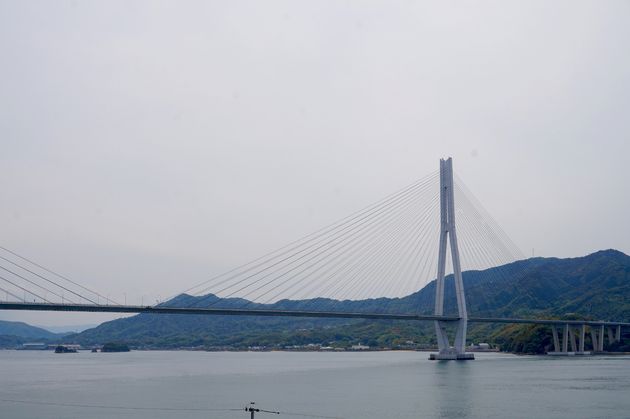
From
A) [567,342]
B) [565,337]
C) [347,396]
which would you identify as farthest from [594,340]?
[347,396]

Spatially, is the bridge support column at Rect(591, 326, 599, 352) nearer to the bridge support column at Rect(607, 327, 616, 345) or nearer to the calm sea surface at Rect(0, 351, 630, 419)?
the bridge support column at Rect(607, 327, 616, 345)

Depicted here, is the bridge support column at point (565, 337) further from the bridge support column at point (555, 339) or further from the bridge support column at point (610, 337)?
the bridge support column at point (610, 337)

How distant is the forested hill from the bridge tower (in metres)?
32.1

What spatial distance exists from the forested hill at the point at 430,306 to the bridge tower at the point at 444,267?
105 feet

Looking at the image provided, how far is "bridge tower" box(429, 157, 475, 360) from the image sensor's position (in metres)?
40.3

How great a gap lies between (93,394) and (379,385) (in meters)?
10.9

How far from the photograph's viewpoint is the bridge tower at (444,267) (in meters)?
40.3

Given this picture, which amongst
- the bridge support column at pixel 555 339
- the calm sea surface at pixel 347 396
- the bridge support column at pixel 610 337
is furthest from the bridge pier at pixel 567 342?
the calm sea surface at pixel 347 396

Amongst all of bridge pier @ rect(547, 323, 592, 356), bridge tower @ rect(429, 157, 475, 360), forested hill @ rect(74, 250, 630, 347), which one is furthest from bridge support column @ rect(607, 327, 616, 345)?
bridge tower @ rect(429, 157, 475, 360)

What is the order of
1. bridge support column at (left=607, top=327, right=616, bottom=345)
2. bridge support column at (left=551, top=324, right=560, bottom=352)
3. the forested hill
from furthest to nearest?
the forested hill
bridge support column at (left=607, top=327, right=616, bottom=345)
bridge support column at (left=551, top=324, right=560, bottom=352)

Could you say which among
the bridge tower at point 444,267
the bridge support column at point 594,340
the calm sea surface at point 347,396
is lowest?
the bridge support column at point 594,340

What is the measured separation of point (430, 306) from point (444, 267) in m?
58.2

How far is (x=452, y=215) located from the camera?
136 ft

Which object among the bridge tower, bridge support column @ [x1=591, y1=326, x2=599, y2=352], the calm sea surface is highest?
the bridge tower
